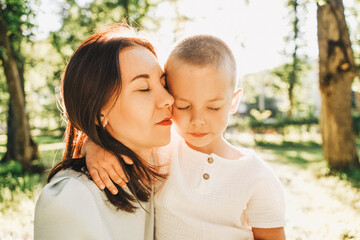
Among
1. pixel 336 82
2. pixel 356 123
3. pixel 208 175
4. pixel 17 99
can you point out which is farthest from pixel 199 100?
pixel 356 123

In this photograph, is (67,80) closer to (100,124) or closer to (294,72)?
(100,124)

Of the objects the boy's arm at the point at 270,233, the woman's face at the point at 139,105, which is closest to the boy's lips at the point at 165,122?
the woman's face at the point at 139,105

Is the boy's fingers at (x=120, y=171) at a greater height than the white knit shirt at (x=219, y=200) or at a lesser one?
greater

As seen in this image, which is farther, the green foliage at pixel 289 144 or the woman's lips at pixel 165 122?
the green foliage at pixel 289 144

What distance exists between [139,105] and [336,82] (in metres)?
6.29

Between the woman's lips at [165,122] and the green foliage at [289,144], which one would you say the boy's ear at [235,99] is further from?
the green foliage at [289,144]

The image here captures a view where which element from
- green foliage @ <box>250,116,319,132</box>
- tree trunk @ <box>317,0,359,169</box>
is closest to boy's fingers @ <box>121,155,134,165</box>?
tree trunk @ <box>317,0,359,169</box>

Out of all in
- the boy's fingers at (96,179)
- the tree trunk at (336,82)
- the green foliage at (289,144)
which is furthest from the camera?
the green foliage at (289,144)

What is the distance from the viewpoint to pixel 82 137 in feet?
7.12

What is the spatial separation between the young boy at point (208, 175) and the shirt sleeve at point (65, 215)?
0.29 m

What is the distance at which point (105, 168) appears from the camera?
1637 mm

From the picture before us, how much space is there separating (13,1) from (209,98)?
4.21 m

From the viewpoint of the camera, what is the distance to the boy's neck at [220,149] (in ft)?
6.77

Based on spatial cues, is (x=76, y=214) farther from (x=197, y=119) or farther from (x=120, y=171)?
(x=197, y=119)
